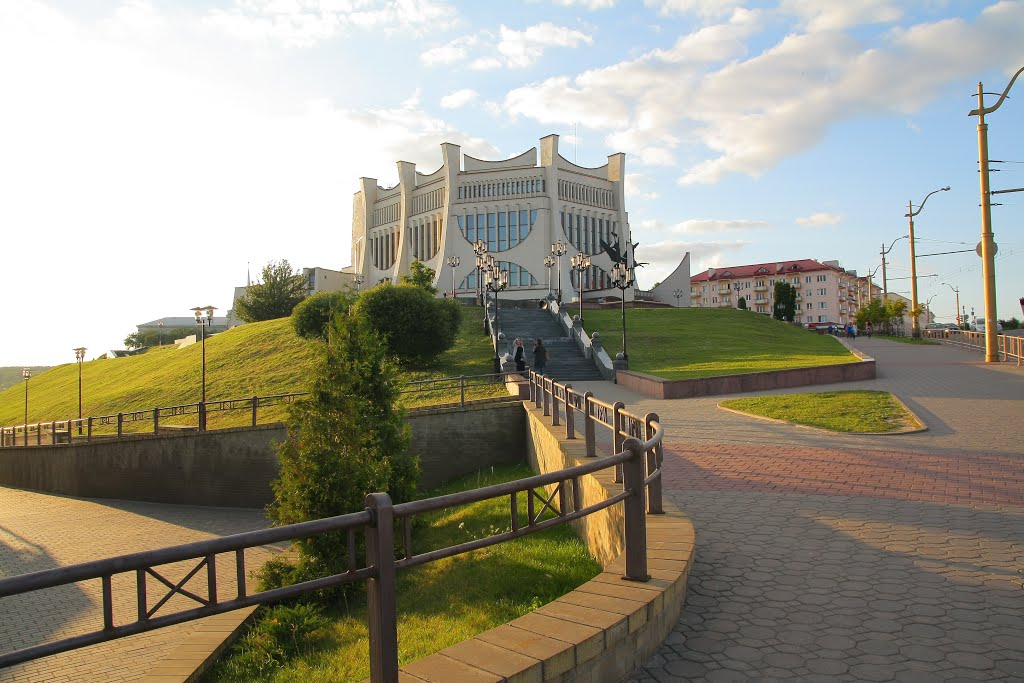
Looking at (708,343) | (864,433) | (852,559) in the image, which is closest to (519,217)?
(708,343)

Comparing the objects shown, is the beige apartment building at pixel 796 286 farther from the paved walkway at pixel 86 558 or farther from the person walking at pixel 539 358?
the paved walkway at pixel 86 558

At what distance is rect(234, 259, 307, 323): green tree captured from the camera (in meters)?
62.3

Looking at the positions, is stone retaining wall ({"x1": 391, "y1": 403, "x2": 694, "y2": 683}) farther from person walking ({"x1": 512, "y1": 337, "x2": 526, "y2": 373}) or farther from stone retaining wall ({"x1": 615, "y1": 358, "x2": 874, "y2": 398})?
person walking ({"x1": 512, "y1": 337, "x2": 526, "y2": 373})

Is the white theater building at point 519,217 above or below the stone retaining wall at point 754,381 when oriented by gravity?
above

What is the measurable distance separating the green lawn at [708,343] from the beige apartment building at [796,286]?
2326 inches

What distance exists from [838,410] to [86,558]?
1486 centimetres

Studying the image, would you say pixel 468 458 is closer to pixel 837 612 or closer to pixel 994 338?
pixel 837 612

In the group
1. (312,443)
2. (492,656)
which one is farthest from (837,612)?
(312,443)

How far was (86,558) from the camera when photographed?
552 inches

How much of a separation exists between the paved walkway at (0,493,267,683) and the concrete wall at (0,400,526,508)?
0.47m

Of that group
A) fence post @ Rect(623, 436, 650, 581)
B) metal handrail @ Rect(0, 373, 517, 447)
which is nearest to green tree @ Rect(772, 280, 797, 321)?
metal handrail @ Rect(0, 373, 517, 447)

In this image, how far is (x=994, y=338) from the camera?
25.0 meters

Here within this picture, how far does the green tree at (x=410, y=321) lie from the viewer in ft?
94.8

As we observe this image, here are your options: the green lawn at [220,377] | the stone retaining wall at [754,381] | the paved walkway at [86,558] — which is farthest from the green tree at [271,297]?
the stone retaining wall at [754,381]
